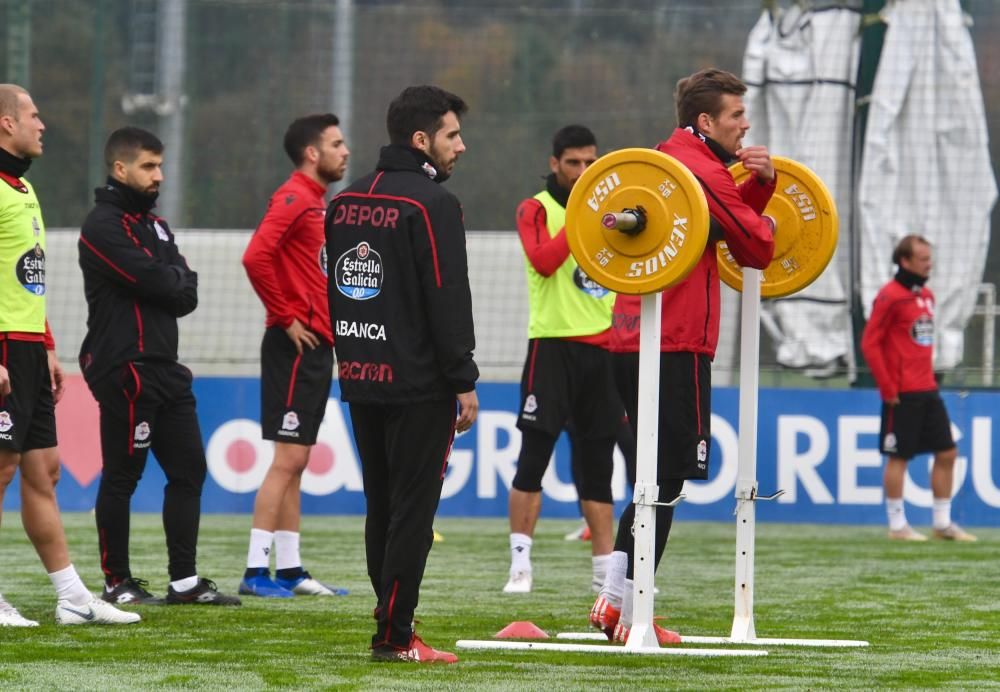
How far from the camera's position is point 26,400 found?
20.6 ft

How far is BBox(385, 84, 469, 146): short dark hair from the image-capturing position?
5.56 m

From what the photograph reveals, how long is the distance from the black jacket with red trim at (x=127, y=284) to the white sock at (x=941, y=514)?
5911 mm

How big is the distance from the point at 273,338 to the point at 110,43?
7314 mm

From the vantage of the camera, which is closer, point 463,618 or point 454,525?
point 463,618

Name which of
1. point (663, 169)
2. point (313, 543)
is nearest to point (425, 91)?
point (663, 169)

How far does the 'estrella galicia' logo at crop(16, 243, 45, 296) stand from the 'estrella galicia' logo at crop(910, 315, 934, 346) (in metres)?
6.72

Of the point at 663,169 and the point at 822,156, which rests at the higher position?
the point at 822,156

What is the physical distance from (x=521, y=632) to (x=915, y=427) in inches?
229

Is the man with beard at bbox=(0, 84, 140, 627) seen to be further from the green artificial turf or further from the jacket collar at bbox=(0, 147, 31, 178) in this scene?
the green artificial turf

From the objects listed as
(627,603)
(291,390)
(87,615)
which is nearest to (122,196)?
(291,390)

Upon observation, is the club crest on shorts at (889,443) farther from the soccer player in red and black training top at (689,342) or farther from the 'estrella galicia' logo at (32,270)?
the 'estrella galicia' logo at (32,270)

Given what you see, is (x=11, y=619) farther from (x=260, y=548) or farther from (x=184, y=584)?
(x=260, y=548)

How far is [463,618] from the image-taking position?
22.4 ft

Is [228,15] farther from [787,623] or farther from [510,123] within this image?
[787,623]
